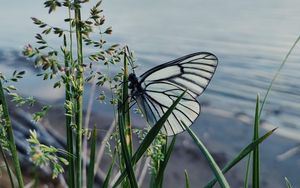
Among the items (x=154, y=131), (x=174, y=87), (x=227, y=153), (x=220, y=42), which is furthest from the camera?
(x=220, y=42)

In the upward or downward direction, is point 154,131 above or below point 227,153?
above

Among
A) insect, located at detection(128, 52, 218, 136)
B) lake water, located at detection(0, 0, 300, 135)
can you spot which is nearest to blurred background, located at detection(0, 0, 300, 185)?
lake water, located at detection(0, 0, 300, 135)

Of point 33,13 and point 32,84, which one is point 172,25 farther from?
point 32,84

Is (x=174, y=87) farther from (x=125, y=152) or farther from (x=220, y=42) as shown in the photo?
(x=220, y=42)

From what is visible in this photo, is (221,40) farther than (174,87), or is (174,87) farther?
(221,40)

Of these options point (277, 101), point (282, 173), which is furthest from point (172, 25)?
point (282, 173)

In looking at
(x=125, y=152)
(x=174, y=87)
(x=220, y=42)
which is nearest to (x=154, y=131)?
(x=125, y=152)

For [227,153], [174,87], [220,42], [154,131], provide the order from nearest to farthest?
[154,131], [174,87], [227,153], [220,42]

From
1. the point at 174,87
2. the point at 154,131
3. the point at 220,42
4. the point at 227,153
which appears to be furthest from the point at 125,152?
the point at 220,42
